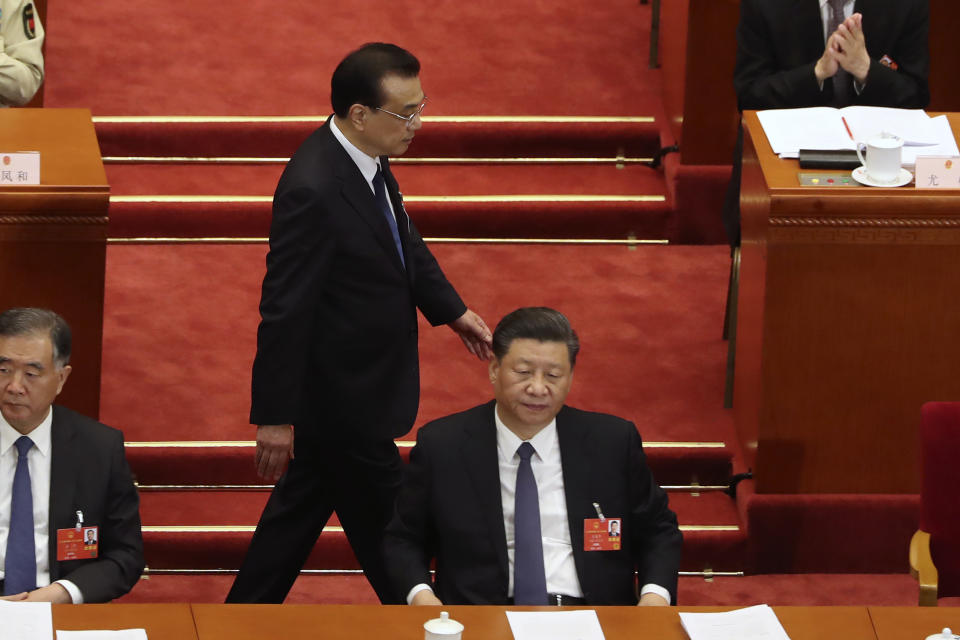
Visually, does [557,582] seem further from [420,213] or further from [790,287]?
[420,213]

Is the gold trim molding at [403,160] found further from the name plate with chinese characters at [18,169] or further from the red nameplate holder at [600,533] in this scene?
the red nameplate holder at [600,533]

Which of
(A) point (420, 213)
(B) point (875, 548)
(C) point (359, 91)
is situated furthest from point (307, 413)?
(A) point (420, 213)

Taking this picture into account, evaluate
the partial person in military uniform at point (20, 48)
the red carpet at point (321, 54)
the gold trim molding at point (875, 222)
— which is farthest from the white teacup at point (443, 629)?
the red carpet at point (321, 54)

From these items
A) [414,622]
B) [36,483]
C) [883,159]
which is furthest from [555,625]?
[883,159]

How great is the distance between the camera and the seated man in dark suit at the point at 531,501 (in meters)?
3.07

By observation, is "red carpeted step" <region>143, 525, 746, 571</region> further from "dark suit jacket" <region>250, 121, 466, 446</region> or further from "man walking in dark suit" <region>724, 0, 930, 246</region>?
"man walking in dark suit" <region>724, 0, 930, 246</region>

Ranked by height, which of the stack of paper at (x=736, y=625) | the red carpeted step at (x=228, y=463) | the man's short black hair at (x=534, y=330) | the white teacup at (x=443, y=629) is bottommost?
the red carpeted step at (x=228, y=463)

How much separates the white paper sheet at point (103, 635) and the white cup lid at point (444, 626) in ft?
1.45

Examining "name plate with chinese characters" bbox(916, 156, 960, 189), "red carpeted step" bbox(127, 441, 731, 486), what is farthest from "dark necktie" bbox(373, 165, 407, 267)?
"name plate with chinese characters" bbox(916, 156, 960, 189)

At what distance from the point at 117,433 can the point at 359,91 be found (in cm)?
79

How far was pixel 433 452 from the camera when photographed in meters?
3.12

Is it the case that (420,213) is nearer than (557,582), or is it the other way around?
(557,582)

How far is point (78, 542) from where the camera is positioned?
3.17 meters

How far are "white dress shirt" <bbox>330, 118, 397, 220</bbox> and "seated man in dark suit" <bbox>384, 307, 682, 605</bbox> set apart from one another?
49 cm
